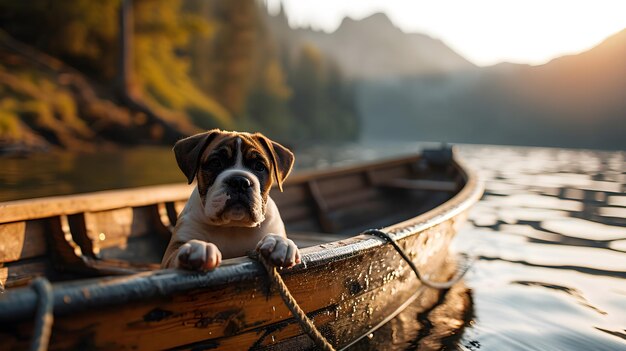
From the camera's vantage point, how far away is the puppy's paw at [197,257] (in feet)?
7.55

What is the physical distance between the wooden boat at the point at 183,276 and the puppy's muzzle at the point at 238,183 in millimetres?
422

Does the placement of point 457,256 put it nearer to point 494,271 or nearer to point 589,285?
point 494,271

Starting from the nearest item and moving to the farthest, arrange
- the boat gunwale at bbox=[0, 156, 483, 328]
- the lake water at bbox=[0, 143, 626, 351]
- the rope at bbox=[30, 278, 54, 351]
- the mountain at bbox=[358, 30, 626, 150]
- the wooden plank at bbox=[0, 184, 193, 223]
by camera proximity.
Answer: the rope at bbox=[30, 278, 54, 351], the boat gunwale at bbox=[0, 156, 483, 328], the wooden plank at bbox=[0, 184, 193, 223], the lake water at bbox=[0, 143, 626, 351], the mountain at bbox=[358, 30, 626, 150]

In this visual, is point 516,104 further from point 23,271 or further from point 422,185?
point 23,271

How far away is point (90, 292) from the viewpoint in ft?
6.45

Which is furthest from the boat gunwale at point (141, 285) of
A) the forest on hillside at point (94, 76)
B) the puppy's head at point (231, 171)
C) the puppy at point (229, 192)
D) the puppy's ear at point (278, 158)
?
the forest on hillside at point (94, 76)

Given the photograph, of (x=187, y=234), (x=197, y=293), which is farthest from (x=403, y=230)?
(x=197, y=293)

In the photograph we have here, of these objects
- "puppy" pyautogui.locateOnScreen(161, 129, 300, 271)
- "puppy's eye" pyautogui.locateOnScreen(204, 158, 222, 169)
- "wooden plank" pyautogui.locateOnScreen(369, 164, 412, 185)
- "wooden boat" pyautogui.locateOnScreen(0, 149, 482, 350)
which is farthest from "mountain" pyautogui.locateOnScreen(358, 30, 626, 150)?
"puppy's eye" pyautogui.locateOnScreen(204, 158, 222, 169)

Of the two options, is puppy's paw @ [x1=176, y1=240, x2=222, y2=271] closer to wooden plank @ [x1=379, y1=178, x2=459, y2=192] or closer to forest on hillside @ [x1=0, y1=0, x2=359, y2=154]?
wooden plank @ [x1=379, y1=178, x2=459, y2=192]

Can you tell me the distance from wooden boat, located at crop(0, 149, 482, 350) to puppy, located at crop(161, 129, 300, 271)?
0.36 meters

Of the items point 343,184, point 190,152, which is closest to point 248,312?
point 190,152

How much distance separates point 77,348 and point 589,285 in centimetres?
604

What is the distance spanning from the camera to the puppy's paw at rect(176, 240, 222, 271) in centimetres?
230

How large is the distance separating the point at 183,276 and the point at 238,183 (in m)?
0.70
